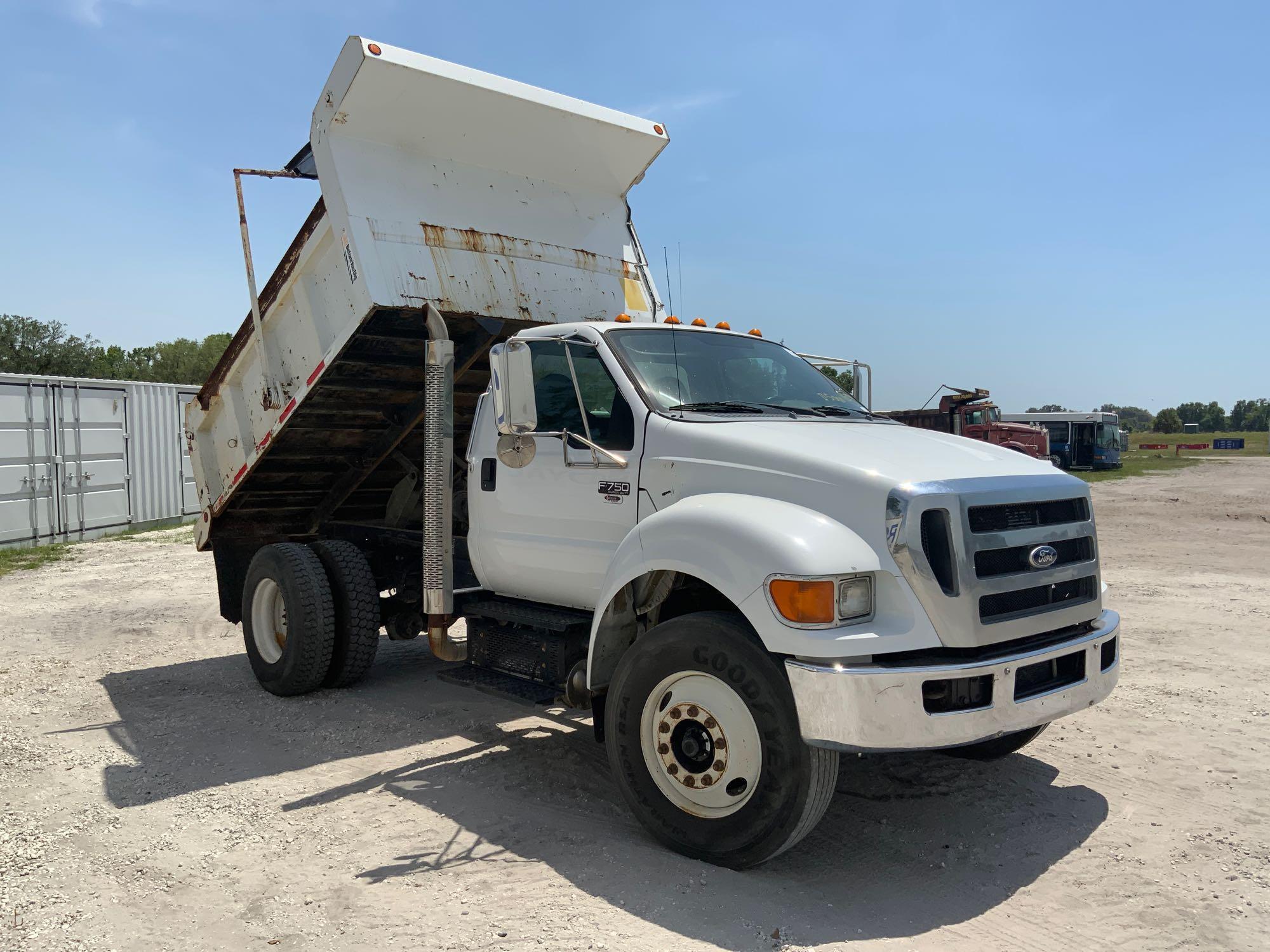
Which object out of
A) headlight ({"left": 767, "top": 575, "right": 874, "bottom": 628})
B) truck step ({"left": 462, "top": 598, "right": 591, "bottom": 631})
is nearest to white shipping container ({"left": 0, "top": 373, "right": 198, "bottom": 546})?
truck step ({"left": 462, "top": 598, "right": 591, "bottom": 631})

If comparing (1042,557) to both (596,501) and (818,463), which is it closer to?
(818,463)

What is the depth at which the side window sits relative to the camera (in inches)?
182

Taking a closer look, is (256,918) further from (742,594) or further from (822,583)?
(822,583)

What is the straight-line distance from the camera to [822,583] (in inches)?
138

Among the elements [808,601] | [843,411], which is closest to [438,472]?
[843,411]

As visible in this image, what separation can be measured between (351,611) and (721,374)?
3135mm

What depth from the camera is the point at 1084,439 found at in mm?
40781

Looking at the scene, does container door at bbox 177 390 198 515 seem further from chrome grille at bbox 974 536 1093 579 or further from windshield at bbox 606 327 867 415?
chrome grille at bbox 974 536 1093 579

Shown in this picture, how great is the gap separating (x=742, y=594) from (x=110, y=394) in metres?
16.7

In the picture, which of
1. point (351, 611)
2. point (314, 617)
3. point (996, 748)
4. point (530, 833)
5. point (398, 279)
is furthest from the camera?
point (351, 611)

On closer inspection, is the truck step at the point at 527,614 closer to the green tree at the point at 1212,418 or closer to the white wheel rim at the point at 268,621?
the white wheel rim at the point at 268,621

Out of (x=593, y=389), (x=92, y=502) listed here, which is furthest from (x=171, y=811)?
(x=92, y=502)

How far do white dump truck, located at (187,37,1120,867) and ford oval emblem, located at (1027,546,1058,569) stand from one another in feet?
0.03

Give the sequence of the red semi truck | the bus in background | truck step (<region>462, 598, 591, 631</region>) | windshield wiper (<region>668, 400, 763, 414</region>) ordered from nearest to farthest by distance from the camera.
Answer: windshield wiper (<region>668, 400, 763, 414</region>) < truck step (<region>462, 598, 591, 631</region>) < the red semi truck < the bus in background
